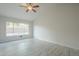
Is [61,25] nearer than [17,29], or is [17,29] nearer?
[17,29]

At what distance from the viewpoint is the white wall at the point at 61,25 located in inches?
194

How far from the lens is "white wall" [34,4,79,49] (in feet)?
16.1

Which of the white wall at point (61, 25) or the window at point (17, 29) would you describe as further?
the white wall at point (61, 25)

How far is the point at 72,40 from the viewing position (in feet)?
17.5

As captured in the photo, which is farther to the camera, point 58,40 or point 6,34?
point 58,40

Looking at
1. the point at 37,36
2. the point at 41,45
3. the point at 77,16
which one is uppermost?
the point at 77,16

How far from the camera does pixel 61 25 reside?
5.75 m

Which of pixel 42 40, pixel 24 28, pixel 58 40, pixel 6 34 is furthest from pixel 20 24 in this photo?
pixel 58 40

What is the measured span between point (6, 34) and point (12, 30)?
70 centimetres

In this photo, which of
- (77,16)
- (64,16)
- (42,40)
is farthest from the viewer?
(64,16)

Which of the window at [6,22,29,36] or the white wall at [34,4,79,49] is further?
the white wall at [34,4,79,49]

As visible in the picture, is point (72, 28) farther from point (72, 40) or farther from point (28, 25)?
point (28, 25)

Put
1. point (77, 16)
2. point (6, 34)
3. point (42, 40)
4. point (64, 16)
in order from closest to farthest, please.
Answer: point (6, 34) < point (42, 40) < point (77, 16) < point (64, 16)

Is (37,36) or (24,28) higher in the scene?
(24,28)
